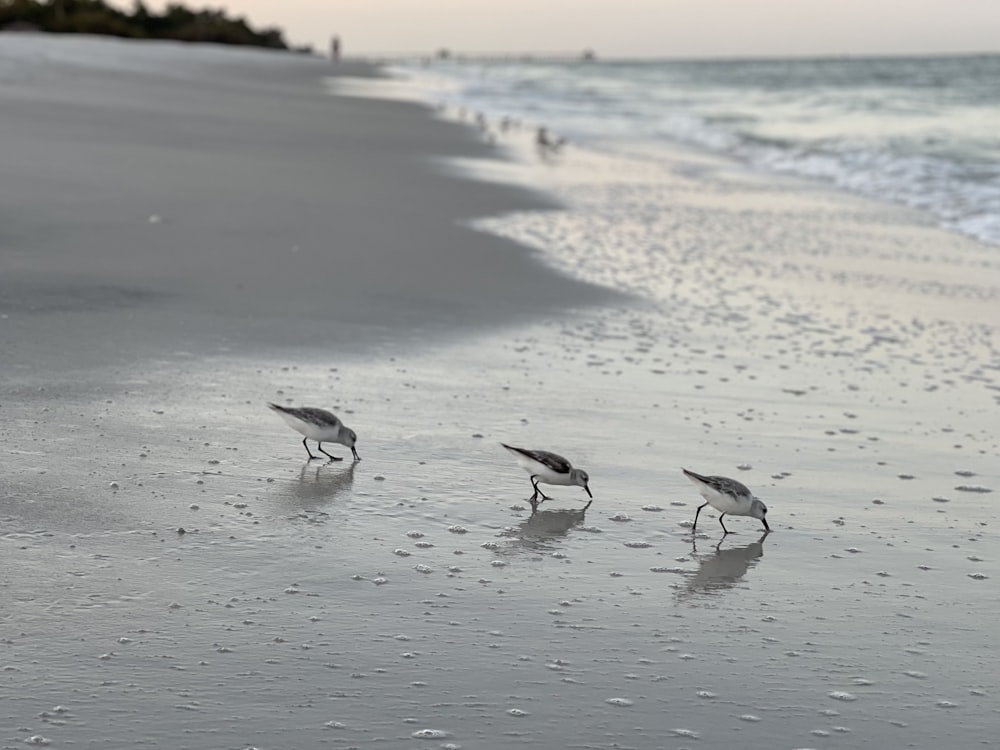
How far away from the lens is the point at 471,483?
6.43 m

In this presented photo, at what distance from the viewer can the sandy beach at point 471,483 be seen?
4.25 meters

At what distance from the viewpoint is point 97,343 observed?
8203mm

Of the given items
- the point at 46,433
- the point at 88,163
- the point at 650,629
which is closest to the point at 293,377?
the point at 46,433

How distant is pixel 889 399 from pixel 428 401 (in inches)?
110

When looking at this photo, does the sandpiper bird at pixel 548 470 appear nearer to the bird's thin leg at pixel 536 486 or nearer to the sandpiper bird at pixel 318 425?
the bird's thin leg at pixel 536 486

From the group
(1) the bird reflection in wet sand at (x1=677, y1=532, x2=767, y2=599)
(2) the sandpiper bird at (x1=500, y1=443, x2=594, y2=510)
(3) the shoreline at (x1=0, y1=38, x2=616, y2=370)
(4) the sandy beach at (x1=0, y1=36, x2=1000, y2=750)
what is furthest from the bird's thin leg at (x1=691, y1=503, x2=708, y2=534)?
(3) the shoreline at (x1=0, y1=38, x2=616, y2=370)

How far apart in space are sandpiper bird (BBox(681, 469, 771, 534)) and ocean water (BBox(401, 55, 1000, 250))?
11.4m

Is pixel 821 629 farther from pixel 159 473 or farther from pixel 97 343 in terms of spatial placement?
pixel 97 343

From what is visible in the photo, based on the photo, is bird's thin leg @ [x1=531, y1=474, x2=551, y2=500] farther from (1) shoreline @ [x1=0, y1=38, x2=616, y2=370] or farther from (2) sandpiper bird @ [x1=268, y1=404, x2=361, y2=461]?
(1) shoreline @ [x1=0, y1=38, x2=616, y2=370]

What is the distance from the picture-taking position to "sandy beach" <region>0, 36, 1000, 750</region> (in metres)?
4.25

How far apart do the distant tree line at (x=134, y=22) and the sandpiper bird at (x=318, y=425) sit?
213 feet

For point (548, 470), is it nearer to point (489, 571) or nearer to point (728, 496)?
point (728, 496)

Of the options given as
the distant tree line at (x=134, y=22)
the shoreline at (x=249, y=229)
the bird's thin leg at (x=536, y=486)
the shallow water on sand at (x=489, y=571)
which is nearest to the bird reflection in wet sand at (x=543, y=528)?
the shallow water on sand at (x=489, y=571)

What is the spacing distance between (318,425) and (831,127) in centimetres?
3039
